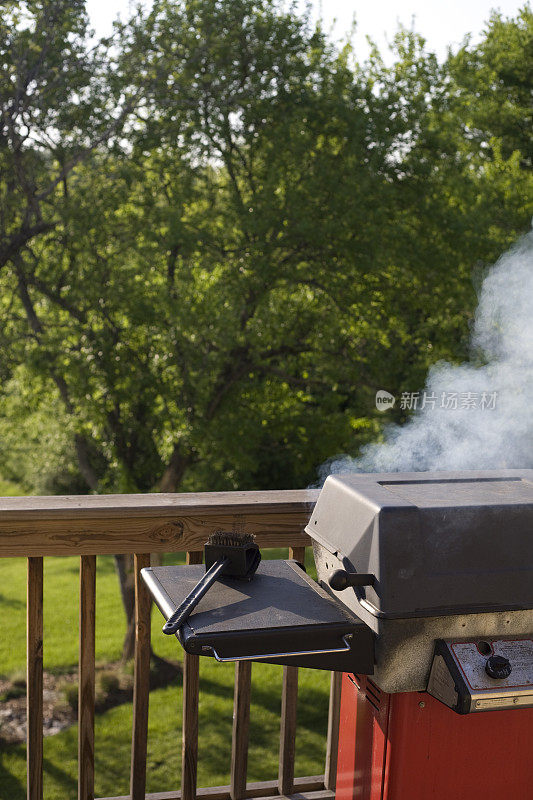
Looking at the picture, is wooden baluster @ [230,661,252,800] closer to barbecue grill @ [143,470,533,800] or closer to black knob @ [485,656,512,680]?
barbecue grill @ [143,470,533,800]

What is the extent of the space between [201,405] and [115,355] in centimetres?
95

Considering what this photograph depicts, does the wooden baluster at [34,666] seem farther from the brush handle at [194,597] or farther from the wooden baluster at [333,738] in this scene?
the wooden baluster at [333,738]

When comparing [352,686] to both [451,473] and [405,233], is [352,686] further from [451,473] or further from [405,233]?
[405,233]

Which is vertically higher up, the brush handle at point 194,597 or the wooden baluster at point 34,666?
the brush handle at point 194,597

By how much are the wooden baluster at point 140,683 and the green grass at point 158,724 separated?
323 cm

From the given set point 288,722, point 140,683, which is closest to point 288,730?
point 288,722

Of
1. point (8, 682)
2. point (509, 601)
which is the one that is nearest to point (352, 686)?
point (509, 601)

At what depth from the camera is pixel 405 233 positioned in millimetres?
7531

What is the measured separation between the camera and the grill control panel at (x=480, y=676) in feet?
4.07

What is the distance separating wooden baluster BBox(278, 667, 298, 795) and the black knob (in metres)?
0.70

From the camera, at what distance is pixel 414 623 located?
1261 mm

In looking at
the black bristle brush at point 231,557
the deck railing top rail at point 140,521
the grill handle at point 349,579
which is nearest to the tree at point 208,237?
the deck railing top rail at point 140,521

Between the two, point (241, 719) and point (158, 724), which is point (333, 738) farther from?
point (158, 724)

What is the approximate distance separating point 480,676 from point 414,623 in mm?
138
